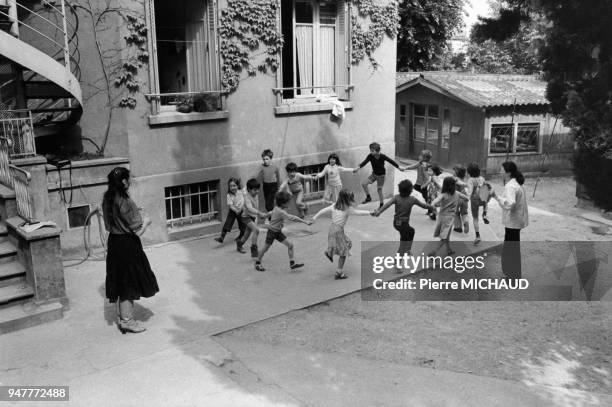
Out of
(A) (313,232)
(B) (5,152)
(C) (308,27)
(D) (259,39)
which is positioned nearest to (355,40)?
(C) (308,27)

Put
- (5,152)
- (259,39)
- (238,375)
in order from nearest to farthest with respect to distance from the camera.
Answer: (238,375)
(5,152)
(259,39)

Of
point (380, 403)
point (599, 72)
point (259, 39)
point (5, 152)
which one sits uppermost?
point (259, 39)

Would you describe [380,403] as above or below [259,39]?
below

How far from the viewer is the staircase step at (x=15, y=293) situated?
23.5 ft

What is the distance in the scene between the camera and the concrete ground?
5.62m

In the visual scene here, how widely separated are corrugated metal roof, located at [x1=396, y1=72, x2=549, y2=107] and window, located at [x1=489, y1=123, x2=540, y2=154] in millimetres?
949

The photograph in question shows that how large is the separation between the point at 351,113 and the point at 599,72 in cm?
902

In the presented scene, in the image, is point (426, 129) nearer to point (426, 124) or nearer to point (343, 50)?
point (426, 124)

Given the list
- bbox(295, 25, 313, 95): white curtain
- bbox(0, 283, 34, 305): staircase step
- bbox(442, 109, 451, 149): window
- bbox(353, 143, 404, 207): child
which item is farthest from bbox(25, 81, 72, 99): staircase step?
bbox(442, 109, 451, 149): window

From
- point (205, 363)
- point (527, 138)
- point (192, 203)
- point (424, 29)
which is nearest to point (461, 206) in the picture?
point (192, 203)

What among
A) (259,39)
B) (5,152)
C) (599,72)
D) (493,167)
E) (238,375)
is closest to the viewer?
(599,72)

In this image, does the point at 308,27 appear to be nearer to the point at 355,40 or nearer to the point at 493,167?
the point at 355,40

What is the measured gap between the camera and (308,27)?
43.0 ft

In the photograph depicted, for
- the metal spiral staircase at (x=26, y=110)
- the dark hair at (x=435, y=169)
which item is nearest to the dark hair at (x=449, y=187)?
the dark hair at (x=435, y=169)
